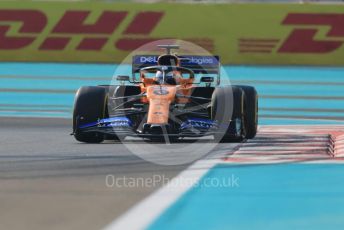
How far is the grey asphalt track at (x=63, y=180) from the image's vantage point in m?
7.75

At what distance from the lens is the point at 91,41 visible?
38.8 meters

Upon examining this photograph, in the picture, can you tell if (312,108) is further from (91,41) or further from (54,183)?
(91,41)

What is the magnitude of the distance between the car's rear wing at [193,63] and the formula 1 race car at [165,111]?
26 centimetres

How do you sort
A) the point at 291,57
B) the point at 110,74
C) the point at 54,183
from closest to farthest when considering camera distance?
1. the point at 54,183
2. the point at 110,74
3. the point at 291,57

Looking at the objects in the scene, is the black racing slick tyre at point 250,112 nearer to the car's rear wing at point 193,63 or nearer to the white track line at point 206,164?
the white track line at point 206,164

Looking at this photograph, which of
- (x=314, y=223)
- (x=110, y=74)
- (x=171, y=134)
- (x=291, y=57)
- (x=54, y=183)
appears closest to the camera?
(x=314, y=223)

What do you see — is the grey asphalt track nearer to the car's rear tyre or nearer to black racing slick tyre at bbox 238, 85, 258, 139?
the car's rear tyre

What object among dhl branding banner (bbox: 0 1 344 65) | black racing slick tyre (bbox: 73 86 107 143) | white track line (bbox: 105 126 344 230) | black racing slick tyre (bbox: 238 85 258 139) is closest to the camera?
white track line (bbox: 105 126 344 230)

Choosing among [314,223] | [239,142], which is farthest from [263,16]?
[314,223]

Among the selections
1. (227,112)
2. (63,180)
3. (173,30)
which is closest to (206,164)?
(63,180)

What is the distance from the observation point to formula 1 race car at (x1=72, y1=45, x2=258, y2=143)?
13.9 metres

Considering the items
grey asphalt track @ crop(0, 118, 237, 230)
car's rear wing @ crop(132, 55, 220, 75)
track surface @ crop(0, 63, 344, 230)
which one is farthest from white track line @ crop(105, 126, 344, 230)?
car's rear wing @ crop(132, 55, 220, 75)

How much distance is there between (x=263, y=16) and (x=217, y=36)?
1.89 m

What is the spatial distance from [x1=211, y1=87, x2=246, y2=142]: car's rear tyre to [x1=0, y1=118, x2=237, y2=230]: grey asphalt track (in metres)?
0.25
